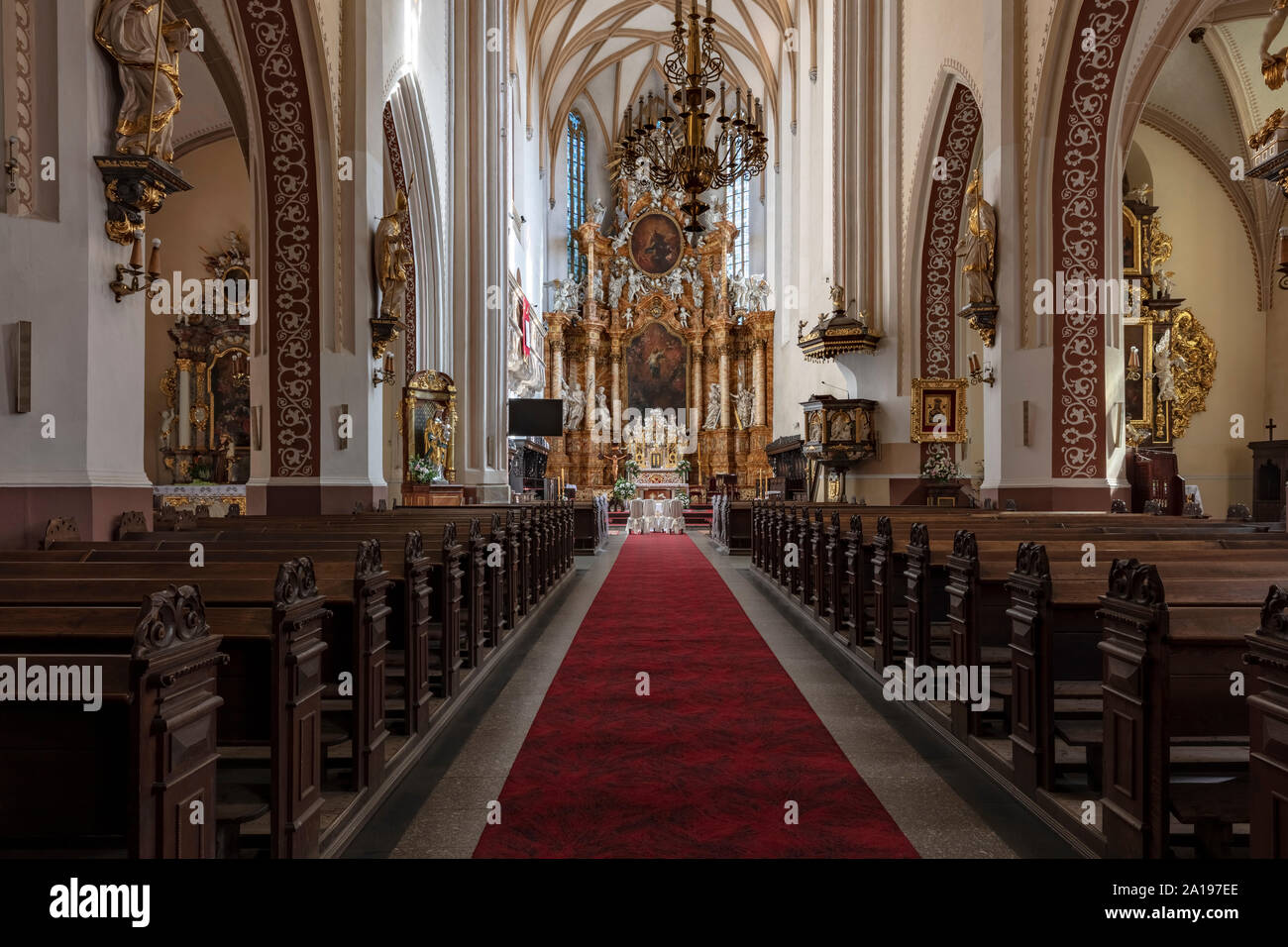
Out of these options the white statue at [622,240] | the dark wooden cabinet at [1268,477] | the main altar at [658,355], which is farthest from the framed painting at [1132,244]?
the white statue at [622,240]

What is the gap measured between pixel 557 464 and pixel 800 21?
1363 cm

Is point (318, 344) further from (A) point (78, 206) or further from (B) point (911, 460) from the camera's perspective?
(B) point (911, 460)

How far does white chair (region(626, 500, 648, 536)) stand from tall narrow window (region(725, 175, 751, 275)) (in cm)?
1040

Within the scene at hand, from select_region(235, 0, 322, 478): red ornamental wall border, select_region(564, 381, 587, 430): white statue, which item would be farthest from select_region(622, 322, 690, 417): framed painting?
select_region(235, 0, 322, 478): red ornamental wall border

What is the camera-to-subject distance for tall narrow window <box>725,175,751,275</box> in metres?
29.0

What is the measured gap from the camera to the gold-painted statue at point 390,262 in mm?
8305

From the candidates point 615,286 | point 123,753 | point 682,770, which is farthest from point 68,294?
point 615,286

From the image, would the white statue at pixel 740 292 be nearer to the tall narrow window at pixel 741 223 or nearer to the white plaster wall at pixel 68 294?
the tall narrow window at pixel 741 223

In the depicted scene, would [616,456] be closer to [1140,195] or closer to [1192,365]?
[1192,365]

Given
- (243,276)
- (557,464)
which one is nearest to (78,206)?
(243,276)

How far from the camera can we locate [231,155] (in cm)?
1434

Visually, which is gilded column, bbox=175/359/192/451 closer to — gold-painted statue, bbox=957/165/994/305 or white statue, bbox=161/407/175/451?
white statue, bbox=161/407/175/451

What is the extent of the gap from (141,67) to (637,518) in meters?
17.7

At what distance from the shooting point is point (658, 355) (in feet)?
92.8
